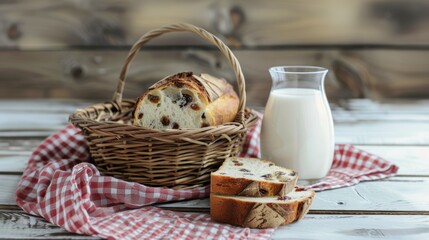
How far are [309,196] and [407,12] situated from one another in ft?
5.66

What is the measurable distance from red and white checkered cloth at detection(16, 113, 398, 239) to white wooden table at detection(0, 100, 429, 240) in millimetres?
23

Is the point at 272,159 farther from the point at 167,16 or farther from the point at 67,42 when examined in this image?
the point at 67,42

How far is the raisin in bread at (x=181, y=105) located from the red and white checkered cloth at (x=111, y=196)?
5.8 inches

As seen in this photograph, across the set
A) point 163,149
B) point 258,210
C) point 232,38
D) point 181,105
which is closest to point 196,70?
point 232,38

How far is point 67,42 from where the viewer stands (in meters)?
2.58

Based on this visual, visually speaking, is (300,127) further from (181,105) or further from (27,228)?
Result: (27,228)

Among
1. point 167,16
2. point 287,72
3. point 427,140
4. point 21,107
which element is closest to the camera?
point 287,72

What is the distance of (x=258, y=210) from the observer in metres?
1.01

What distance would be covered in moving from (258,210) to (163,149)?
230mm

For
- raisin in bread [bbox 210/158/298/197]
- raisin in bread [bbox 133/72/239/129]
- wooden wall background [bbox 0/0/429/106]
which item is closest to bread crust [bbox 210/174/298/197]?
raisin in bread [bbox 210/158/298/197]

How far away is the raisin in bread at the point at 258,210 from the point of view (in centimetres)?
102

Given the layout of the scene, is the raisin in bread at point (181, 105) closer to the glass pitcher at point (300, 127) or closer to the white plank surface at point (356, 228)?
the glass pitcher at point (300, 127)

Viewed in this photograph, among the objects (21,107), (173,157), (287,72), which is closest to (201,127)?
(173,157)

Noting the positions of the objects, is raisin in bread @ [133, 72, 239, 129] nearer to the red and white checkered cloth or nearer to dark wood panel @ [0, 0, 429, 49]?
the red and white checkered cloth
